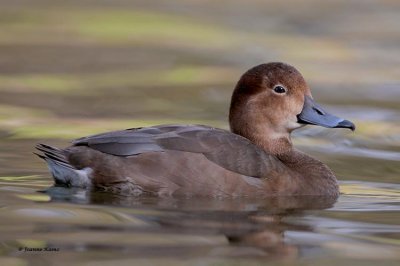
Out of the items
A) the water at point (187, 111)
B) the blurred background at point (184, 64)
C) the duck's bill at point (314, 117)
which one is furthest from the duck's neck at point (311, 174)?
the blurred background at point (184, 64)

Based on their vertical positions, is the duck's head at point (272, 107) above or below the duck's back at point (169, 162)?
above

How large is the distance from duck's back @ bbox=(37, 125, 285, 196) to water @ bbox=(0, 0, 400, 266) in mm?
132

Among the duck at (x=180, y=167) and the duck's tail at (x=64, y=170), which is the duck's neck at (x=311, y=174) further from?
the duck's tail at (x=64, y=170)

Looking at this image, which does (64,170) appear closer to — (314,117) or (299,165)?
(299,165)

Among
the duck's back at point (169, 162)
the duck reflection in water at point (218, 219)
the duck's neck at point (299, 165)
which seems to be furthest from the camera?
the duck's neck at point (299, 165)

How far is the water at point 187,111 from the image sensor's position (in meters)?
6.32

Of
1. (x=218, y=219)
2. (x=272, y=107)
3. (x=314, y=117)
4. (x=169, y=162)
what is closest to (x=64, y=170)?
(x=169, y=162)

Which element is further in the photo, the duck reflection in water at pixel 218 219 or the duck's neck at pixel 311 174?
the duck's neck at pixel 311 174

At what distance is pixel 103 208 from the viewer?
282 inches

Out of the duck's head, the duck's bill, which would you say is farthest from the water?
the duck's head

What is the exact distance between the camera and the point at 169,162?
7.60 metres

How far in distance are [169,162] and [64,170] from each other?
0.70 meters

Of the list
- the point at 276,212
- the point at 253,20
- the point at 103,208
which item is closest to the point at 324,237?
the point at 276,212

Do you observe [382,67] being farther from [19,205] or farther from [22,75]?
[19,205]
